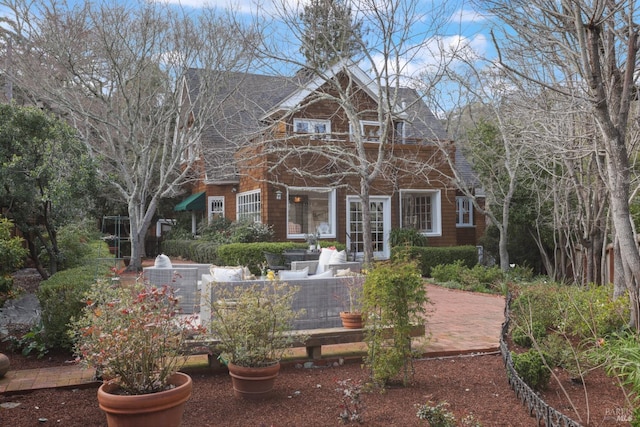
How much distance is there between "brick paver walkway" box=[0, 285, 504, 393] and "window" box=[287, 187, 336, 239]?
6.48m

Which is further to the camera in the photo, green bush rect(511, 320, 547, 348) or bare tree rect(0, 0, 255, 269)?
bare tree rect(0, 0, 255, 269)

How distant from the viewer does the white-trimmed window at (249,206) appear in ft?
58.0

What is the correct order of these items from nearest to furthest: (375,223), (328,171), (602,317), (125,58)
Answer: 1. (602,317)
2. (125,58)
3. (328,171)
4. (375,223)

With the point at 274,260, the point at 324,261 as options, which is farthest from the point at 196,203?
the point at 324,261

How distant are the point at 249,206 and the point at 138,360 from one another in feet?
50.1

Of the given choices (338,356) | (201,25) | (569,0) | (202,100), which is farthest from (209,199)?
(569,0)

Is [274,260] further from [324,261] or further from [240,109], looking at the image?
[240,109]

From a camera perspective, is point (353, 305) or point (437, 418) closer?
point (437, 418)

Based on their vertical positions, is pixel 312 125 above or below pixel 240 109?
below

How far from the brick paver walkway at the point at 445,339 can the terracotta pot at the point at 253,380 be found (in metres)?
1.22

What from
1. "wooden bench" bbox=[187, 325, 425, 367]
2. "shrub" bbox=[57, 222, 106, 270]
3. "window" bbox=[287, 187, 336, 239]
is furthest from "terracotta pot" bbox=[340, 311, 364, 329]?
"window" bbox=[287, 187, 336, 239]

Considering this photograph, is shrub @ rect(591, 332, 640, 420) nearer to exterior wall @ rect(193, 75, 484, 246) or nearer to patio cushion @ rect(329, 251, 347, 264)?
patio cushion @ rect(329, 251, 347, 264)

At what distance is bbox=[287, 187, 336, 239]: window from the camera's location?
683 inches

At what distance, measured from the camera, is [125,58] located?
45.9ft
